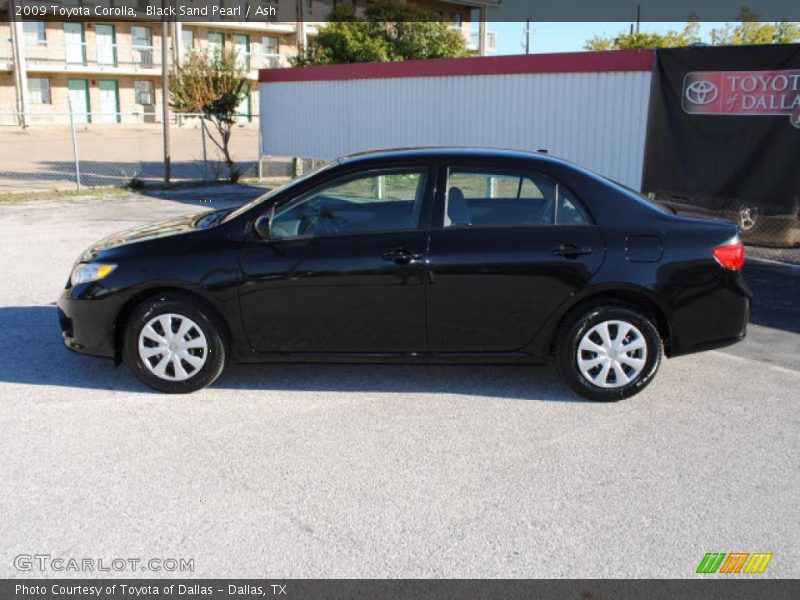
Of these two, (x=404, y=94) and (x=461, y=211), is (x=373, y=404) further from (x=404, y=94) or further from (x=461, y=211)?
(x=404, y=94)

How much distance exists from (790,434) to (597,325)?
1280mm

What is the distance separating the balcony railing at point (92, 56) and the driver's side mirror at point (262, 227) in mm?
40773

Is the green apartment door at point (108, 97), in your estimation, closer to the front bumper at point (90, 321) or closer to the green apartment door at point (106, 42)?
the green apartment door at point (106, 42)

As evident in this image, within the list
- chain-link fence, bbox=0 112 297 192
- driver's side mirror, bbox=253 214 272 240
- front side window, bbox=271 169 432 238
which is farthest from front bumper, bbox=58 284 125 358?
chain-link fence, bbox=0 112 297 192

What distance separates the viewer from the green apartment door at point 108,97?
155ft

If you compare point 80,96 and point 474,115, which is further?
point 80,96

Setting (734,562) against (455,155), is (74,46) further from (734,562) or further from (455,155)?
(734,562)

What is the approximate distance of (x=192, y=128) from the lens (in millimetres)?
48625

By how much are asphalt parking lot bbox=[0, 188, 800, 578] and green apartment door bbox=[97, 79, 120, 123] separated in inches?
1768

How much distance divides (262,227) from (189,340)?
0.87m

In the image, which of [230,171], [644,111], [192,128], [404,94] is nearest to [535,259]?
[644,111]

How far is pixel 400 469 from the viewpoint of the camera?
4.27m

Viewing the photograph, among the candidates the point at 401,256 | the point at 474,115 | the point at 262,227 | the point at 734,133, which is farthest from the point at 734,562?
the point at 474,115

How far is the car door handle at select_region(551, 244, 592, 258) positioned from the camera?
17.0ft
